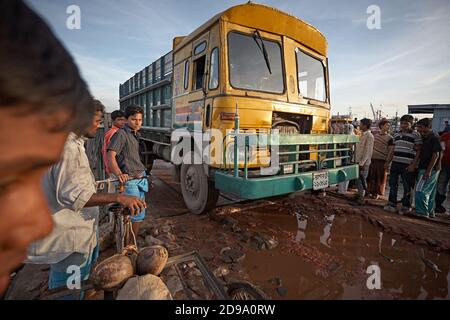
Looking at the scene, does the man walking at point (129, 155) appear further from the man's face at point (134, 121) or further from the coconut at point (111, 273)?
the coconut at point (111, 273)

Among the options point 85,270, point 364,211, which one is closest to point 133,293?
point 85,270

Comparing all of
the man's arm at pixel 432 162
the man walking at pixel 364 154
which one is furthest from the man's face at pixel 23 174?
the man walking at pixel 364 154

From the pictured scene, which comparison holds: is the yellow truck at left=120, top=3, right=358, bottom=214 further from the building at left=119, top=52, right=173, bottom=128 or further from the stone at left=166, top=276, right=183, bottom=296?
the stone at left=166, top=276, right=183, bottom=296

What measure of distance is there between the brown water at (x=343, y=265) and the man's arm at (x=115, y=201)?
1.63 meters

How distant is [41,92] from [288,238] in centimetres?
360

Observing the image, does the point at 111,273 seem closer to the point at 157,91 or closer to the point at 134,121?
the point at 134,121

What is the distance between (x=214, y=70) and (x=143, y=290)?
3.23 metres

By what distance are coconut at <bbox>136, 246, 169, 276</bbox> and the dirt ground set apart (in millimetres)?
826

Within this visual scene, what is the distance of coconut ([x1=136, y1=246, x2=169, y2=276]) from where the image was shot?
1.48m

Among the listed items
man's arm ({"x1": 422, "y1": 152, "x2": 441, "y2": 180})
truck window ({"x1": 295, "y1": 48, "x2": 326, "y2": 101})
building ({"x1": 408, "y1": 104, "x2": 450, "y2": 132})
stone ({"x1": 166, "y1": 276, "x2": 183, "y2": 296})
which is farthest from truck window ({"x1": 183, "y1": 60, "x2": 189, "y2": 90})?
building ({"x1": 408, "y1": 104, "x2": 450, "y2": 132})

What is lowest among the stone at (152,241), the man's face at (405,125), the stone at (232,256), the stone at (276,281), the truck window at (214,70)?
the stone at (276,281)

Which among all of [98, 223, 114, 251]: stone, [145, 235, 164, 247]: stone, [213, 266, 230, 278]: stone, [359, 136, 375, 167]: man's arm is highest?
[359, 136, 375, 167]: man's arm

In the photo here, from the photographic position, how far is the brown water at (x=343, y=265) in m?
2.39

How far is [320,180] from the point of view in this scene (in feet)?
11.6
